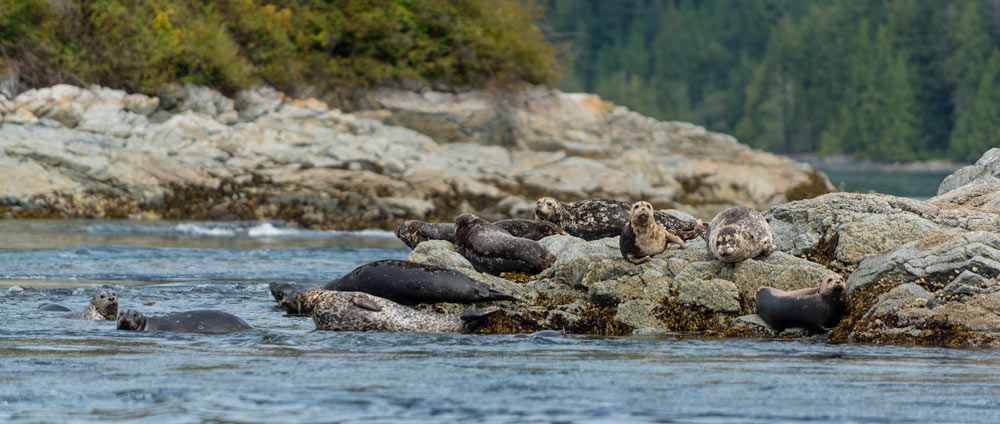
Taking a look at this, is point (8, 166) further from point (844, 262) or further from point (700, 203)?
point (844, 262)

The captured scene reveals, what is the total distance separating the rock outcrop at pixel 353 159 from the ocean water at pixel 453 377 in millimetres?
12773

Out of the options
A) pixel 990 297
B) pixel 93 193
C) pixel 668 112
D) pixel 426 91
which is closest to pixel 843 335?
pixel 990 297

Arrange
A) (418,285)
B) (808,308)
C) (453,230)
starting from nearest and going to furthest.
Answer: (808,308) < (418,285) < (453,230)

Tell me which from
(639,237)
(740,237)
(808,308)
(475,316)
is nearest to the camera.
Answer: (808,308)

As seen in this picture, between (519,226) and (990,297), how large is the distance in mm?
5156

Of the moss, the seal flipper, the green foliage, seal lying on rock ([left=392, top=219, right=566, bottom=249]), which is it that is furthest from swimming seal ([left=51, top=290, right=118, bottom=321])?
the moss

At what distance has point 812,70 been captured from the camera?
4178 inches

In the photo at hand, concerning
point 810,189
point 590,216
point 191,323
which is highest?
point 810,189

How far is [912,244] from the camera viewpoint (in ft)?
31.7

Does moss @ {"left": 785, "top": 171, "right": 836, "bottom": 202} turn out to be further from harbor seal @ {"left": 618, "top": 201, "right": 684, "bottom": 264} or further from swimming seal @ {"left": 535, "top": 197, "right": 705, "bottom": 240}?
harbor seal @ {"left": 618, "top": 201, "right": 684, "bottom": 264}

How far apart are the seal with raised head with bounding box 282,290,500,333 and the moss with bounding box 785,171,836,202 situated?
20828mm

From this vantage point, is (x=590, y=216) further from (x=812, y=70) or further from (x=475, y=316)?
(x=812, y=70)

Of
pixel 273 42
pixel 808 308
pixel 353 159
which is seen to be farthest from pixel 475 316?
pixel 273 42

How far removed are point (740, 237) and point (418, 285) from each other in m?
2.74
